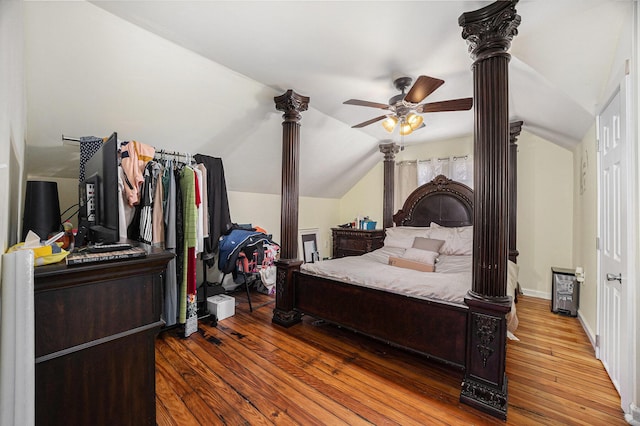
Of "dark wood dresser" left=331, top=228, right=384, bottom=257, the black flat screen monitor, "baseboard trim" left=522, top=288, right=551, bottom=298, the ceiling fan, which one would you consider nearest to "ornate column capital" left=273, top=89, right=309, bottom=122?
the ceiling fan

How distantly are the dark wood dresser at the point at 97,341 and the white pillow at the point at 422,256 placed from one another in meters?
2.68

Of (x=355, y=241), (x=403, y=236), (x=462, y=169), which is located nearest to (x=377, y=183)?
(x=355, y=241)

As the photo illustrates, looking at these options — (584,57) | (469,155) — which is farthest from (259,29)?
(469,155)

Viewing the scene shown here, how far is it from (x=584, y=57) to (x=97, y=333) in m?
3.31

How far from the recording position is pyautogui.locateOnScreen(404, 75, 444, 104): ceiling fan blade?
6.74 feet

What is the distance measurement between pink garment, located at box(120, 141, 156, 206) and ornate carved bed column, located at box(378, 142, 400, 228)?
12.2ft

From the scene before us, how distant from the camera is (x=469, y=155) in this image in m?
4.32

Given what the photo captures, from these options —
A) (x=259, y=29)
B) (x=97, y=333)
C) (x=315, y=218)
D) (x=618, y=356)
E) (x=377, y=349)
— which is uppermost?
(x=259, y=29)

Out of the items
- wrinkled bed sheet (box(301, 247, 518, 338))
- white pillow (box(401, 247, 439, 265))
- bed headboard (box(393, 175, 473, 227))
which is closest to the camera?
wrinkled bed sheet (box(301, 247, 518, 338))

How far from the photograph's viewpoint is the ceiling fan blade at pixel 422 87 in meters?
2.05

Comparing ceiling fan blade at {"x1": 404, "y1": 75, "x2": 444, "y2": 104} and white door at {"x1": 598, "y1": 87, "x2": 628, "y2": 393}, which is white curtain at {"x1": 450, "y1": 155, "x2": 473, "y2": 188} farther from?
ceiling fan blade at {"x1": 404, "y1": 75, "x2": 444, "y2": 104}

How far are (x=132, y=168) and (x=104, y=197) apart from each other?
105cm

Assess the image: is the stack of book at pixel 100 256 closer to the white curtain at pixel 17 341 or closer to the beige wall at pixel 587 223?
the white curtain at pixel 17 341

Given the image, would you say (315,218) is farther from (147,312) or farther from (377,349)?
(147,312)
